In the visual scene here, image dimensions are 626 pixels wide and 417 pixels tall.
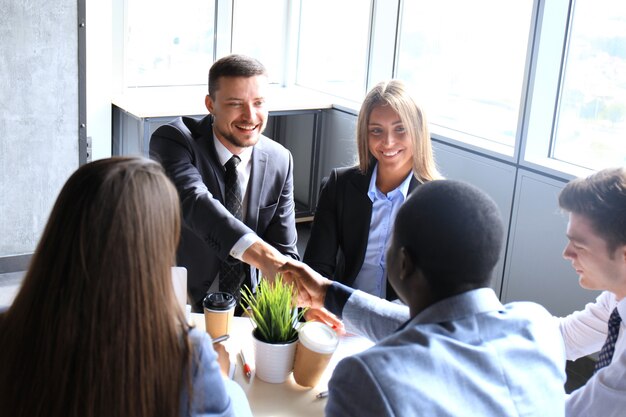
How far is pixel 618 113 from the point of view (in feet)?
10.9

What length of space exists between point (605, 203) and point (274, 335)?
0.82 meters

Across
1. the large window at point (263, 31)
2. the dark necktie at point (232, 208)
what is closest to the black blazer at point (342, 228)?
the dark necktie at point (232, 208)

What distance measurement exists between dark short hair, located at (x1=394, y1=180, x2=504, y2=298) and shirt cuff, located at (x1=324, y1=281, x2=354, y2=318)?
0.62m

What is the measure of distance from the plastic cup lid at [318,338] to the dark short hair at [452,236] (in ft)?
1.72

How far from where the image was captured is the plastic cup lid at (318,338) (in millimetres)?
1642

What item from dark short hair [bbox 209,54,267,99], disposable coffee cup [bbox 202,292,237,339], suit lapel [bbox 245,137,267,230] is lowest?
disposable coffee cup [bbox 202,292,237,339]

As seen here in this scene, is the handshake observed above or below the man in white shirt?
below

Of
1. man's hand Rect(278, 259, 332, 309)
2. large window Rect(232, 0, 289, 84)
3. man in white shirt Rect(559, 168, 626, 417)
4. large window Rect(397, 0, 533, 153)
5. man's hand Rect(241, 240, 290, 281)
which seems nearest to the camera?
man in white shirt Rect(559, 168, 626, 417)

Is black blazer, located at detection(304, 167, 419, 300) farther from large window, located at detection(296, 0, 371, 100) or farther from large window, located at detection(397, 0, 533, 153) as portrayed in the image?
large window, located at detection(296, 0, 371, 100)

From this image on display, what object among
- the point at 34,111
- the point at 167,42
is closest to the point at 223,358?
the point at 34,111

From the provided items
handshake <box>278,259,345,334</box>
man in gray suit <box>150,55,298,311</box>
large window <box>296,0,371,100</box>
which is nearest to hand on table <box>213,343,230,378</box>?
handshake <box>278,259,345,334</box>

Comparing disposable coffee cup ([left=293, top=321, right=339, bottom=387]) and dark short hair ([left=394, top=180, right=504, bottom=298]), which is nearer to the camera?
dark short hair ([left=394, top=180, right=504, bottom=298])

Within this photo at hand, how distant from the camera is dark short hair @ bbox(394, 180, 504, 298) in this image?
116 cm

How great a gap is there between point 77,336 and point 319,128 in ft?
12.9
